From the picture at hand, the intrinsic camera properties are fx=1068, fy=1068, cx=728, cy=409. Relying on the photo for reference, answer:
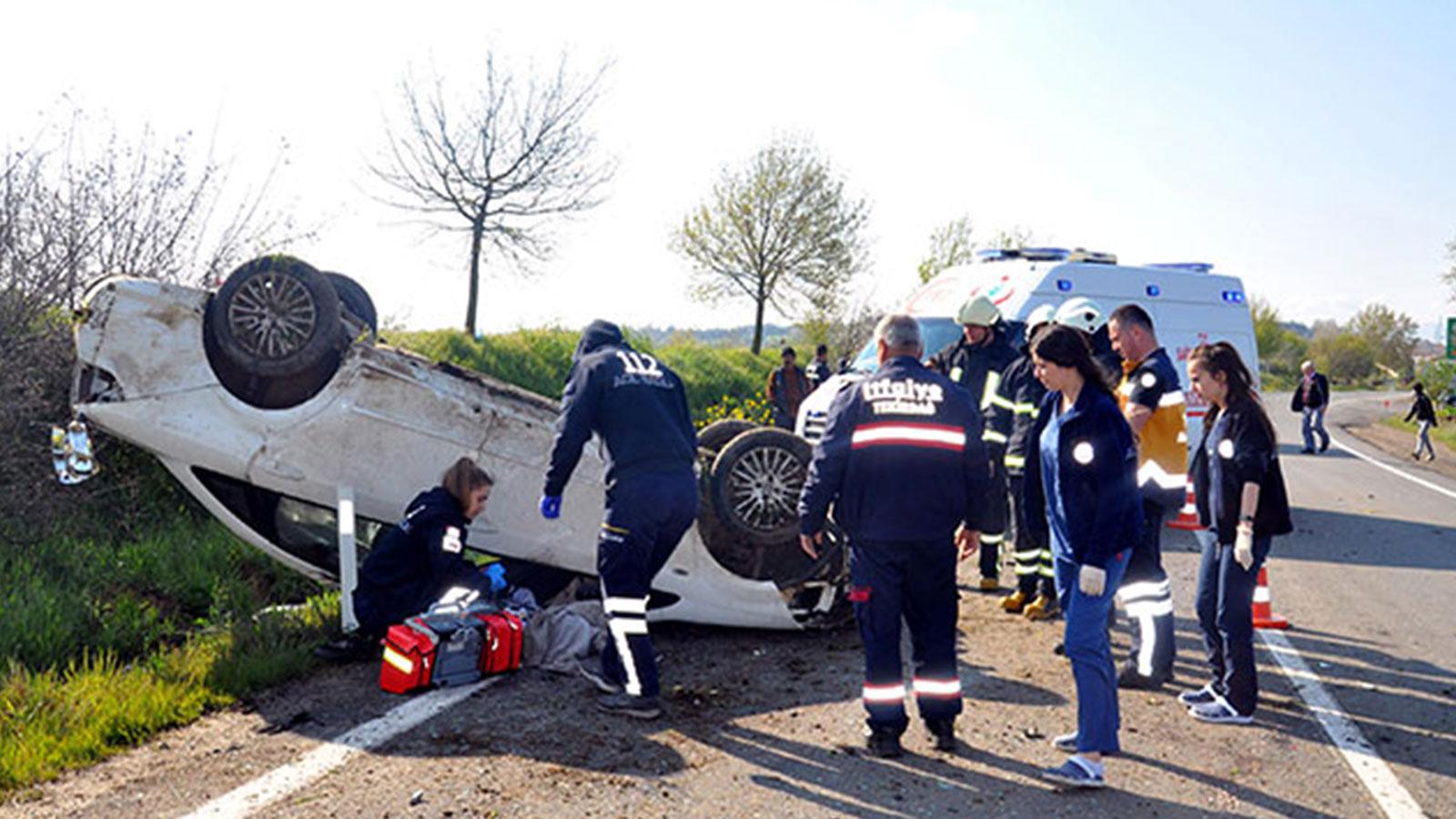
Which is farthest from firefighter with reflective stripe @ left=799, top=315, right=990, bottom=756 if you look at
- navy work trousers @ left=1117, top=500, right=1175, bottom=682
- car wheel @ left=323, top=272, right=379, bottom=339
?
car wheel @ left=323, top=272, right=379, bottom=339

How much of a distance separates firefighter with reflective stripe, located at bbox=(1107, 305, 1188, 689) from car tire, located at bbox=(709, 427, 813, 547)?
5.85ft

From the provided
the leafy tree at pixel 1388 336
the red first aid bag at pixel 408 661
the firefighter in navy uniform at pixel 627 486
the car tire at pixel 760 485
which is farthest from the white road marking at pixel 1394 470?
the leafy tree at pixel 1388 336

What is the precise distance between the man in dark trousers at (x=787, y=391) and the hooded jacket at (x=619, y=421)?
9.13m

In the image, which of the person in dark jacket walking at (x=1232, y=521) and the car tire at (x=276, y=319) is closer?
the person in dark jacket walking at (x=1232, y=521)

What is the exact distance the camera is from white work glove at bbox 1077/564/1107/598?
3.90 meters

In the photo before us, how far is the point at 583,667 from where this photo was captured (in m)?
5.16

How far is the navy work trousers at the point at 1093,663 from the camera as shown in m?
3.96

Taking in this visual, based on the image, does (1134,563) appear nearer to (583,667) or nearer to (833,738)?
(833,738)

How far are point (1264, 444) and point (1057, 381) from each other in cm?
137

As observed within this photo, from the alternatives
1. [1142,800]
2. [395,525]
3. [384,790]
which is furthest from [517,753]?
[1142,800]

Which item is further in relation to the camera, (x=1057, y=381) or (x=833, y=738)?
(x=833, y=738)

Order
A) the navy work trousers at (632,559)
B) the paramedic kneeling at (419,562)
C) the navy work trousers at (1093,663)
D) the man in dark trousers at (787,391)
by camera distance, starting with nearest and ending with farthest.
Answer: the navy work trousers at (1093,663), the navy work trousers at (632,559), the paramedic kneeling at (419,562), the man in dark trousers at (787,391)

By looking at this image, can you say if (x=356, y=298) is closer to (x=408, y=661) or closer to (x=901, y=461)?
(x=408, y=661)

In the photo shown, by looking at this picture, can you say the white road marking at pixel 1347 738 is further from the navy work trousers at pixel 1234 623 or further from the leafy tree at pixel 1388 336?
the leafy tree at pixel 1388 336
